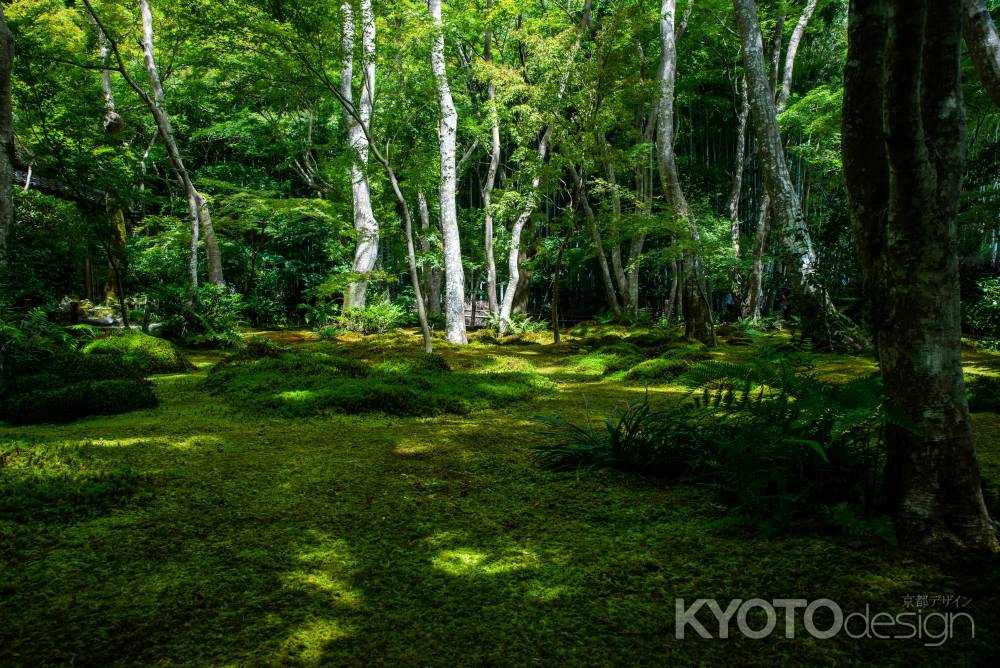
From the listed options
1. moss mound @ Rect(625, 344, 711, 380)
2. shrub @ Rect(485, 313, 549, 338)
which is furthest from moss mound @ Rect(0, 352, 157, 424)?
shrub @ Rect(485, 313, 549, 338)

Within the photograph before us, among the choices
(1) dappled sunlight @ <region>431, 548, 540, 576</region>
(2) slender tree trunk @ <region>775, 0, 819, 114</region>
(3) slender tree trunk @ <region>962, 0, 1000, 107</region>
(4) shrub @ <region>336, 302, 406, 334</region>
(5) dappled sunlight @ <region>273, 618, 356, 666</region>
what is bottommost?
(1) dappled sunlight @ <region>431, 548, 540, 576</region>

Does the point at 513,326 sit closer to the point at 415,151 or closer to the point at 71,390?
the point at 415,151

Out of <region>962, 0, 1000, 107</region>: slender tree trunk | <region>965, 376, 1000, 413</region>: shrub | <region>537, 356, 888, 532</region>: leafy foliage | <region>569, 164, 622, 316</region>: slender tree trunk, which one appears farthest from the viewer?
<region>569, 164, 622, 316</region>: slender tree trunk

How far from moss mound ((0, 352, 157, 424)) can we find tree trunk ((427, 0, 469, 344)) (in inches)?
219

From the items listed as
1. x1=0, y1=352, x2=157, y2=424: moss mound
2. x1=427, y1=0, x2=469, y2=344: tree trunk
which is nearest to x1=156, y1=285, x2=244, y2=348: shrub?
x1=427, y1=0, x2=469, y2=344: tree trunk

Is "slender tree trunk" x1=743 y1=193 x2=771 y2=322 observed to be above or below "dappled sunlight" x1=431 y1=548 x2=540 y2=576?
above

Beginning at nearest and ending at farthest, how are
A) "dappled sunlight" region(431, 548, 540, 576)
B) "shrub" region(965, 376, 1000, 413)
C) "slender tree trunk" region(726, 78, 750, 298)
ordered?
"dappled sunlight" region(431, 548, 540, 576) < "shrub" region(965, 376, 1000, 413) < "slender tree trunk" region(726, 78, 750, 298)

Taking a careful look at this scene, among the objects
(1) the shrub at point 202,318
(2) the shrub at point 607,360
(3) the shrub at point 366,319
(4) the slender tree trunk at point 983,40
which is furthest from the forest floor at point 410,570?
(3) the shrub at point 366,319

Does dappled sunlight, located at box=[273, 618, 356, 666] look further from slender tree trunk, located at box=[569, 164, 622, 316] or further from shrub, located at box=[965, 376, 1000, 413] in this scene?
slender tree trunk, located at box=[569, 164, 622, 316]

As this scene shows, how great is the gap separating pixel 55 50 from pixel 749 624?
11333 mm

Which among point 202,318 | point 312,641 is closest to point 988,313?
point 312,641

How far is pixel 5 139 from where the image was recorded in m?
5.77

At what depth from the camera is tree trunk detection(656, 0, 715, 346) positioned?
8359mm

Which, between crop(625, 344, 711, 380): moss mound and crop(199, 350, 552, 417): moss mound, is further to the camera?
crop(625, 344, 711, 380): moss mound
